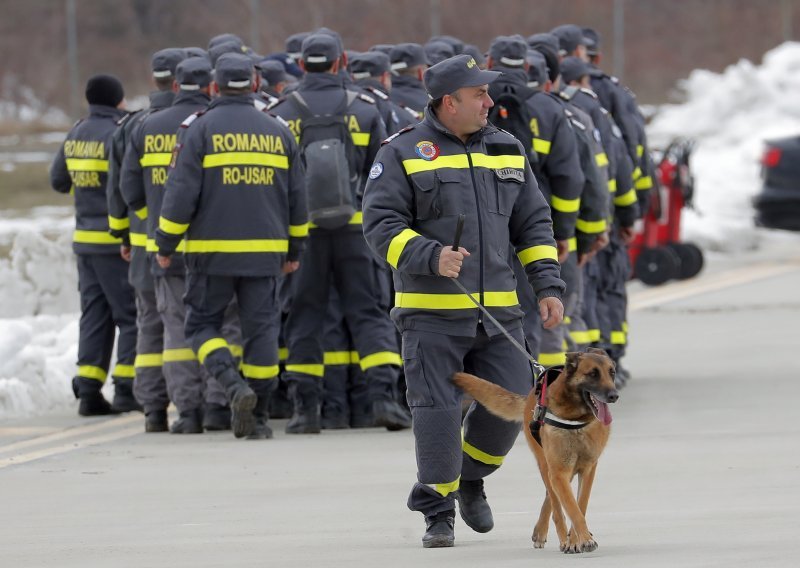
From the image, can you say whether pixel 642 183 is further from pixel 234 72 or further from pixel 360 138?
pixel 234 72

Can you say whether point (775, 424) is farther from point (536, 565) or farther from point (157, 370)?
point (536, 565)

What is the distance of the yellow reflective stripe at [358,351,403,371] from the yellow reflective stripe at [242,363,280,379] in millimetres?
604

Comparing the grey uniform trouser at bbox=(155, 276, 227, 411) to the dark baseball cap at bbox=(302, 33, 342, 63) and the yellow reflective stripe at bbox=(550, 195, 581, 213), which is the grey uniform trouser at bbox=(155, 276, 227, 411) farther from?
the yellow reflective stripe at bbox=(550, 195, 581, 213)

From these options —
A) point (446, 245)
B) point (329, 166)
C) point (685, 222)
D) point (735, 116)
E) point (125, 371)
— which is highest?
point (446, 245)

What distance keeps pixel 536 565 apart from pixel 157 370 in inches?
207

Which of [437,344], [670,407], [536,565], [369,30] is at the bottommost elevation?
[369,30]

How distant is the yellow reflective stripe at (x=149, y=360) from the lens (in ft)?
38.6

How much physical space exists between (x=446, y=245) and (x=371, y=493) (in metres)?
1.96

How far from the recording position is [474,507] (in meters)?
7.79

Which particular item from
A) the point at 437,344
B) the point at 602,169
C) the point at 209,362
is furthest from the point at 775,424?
the point at 437,344

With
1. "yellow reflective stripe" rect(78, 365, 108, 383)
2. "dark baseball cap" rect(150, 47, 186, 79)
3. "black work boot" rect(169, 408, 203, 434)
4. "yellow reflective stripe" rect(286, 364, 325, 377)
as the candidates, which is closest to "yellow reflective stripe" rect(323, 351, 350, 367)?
"yellow reflective stripe" rect(286, 364, 325, 377)

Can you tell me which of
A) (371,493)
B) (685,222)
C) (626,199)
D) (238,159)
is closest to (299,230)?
(238,159)

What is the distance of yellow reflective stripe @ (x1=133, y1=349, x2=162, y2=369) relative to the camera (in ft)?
38.6

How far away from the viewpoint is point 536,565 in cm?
686
